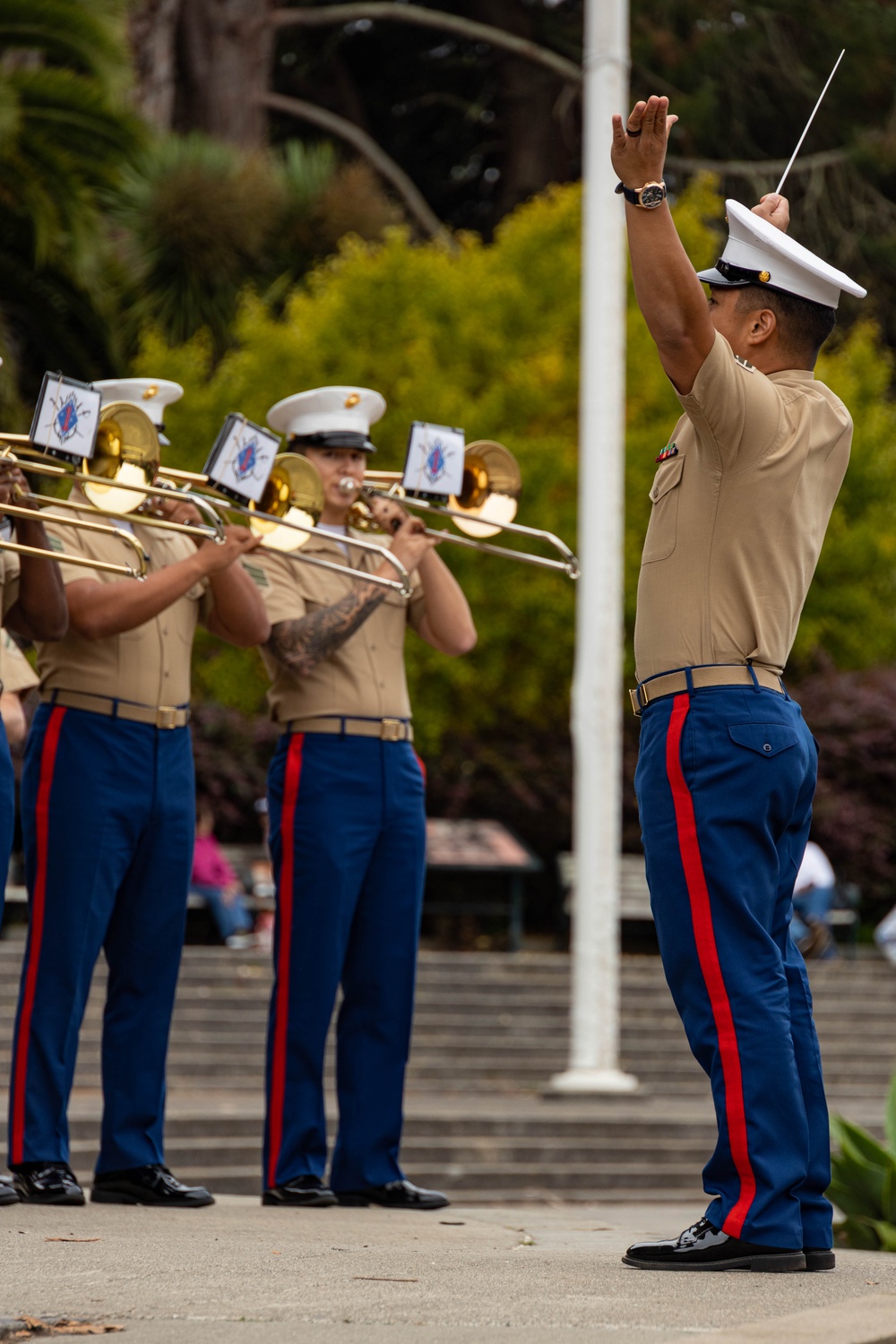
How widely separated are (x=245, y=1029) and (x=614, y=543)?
3.81m

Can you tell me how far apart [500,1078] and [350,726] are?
22.1 ft

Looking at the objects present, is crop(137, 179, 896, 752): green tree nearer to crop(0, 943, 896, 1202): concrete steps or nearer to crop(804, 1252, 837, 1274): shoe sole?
crop(0, 943, 896, 1202): concrete steps

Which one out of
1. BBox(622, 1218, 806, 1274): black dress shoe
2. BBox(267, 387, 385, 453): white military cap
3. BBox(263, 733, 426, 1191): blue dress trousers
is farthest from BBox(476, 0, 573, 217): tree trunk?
BBox(622, 1218, 806, 1274): black dress shoe

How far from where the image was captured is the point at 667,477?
416 centimetres

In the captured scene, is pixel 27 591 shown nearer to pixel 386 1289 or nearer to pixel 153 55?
pixel 386 1289

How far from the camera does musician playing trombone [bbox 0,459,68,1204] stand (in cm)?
504

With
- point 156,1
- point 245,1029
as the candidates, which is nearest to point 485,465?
point 245,1029

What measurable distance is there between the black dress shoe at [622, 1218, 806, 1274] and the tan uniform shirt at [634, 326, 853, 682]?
47.0 inches

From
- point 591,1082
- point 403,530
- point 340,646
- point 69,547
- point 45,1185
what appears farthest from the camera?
point 591,1082

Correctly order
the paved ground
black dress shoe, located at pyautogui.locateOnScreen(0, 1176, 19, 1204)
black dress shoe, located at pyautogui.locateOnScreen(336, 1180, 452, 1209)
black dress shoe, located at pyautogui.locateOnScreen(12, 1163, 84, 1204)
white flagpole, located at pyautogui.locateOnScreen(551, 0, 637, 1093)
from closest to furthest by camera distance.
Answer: the paved ground
black dress shoe, located at pyautogui.locateOnScreen(0, 1176, 19, 1204)
black dress shoe, located at pyautogui.locateOnScreen(12, 1163, 84, 1204)
black dress shoe, located at pyautogui.locateOnScreen(336, 1180, 452, 1209)
white flagpole, located at pyautogui.locateOnScreen(551, 0, 637, 1093)

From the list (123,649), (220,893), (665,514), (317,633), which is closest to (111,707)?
(123,649)

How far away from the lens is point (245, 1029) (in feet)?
38.4

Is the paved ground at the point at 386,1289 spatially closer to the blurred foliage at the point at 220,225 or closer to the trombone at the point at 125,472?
the trombone at the point at 125,472

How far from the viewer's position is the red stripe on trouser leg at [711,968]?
12.5 feet
